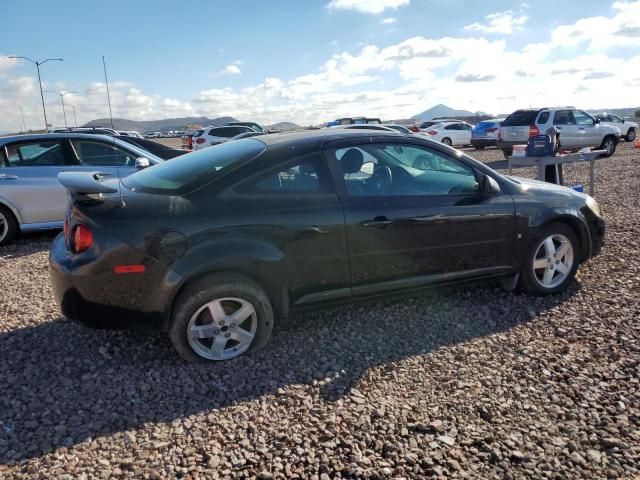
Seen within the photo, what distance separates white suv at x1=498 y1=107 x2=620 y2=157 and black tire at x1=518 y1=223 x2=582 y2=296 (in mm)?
13223

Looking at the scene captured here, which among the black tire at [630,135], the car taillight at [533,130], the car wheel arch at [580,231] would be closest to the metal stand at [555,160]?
the car wheel arch at [580,231]

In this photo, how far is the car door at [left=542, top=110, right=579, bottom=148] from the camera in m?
17.3

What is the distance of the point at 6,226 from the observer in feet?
23.4

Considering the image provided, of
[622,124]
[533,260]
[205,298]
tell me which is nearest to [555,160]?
[533,260]

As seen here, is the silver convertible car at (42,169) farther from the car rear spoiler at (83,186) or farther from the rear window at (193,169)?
the car rear spoiler at (83,186)

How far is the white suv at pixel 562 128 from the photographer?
56.0 feet

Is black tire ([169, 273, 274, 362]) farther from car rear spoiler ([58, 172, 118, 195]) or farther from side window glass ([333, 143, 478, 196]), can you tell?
side window glass ([333, 143, 478, 196])

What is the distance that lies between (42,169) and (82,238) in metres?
4.71

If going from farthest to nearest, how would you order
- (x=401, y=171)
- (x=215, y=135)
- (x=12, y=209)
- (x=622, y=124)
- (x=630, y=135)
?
(x=630, y=135) < (x=622, y=124) < (x=215, y=135) < (x=12, y=209) < (x=401, y=171)

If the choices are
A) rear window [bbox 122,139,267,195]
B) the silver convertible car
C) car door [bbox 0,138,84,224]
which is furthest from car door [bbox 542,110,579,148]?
rear window [bbox 122,139,267,195]

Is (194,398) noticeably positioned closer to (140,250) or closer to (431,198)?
(140,250)

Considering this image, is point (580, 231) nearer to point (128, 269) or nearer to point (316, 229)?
point (316, 229)

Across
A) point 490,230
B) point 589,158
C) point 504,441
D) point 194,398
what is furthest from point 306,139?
point 589,158

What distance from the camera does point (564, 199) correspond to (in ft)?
15.2
